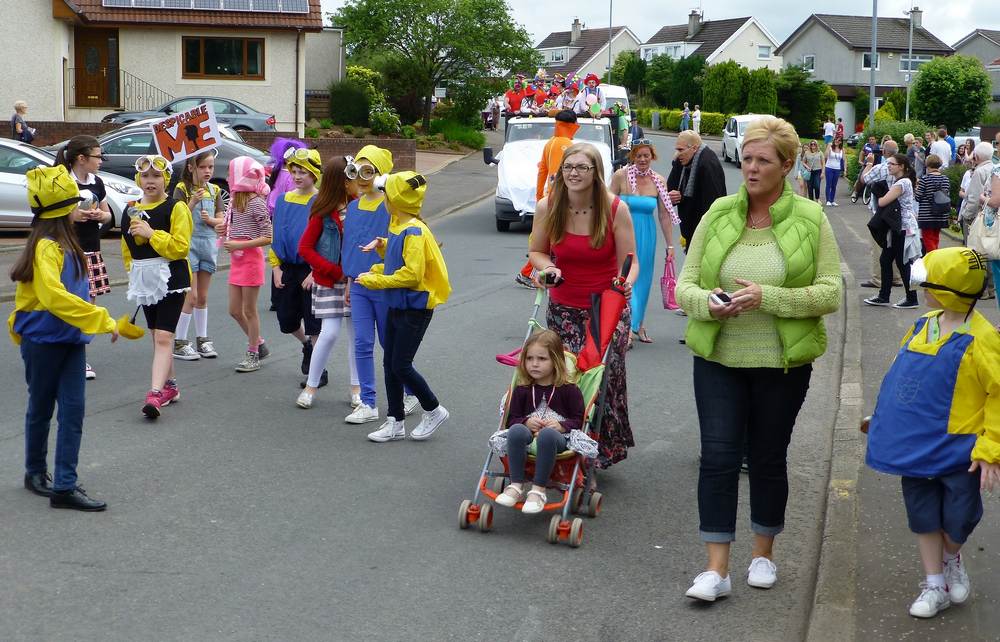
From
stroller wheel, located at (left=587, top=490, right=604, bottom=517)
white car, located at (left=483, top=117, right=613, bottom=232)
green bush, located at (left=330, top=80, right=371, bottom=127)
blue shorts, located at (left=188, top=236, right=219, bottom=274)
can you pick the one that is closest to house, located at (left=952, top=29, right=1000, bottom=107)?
green bush, located at (left=330, top=80, right=371, bottom=127)

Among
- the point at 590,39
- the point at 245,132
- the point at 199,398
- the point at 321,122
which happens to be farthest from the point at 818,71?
the point at 199,398

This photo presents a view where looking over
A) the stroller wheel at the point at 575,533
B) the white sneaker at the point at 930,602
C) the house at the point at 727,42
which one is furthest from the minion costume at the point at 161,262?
the house at the point at 727,42

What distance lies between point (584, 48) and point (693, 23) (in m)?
15.4

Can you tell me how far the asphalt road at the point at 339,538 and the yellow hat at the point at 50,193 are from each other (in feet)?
5.02

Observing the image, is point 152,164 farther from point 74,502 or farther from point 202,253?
point 74,502

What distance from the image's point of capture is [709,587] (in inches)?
197

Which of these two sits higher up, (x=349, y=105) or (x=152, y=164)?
(x=349, y=105)

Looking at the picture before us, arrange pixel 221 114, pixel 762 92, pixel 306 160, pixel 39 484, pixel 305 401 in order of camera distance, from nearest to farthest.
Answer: pixel 39 484 → pixel 305 401 → pixel 306 160 → pixel 221 114 → pixel 762 92

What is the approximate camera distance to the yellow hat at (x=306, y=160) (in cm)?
877

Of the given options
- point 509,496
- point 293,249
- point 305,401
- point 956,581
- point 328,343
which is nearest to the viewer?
point 956,581

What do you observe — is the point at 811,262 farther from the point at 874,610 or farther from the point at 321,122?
the point at 321,122

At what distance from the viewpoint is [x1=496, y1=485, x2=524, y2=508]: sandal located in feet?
19.3

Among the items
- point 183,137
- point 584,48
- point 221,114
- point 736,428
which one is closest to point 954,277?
point 736,428

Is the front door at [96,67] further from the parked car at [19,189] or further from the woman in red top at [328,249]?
the woman in red top at [328,249]
